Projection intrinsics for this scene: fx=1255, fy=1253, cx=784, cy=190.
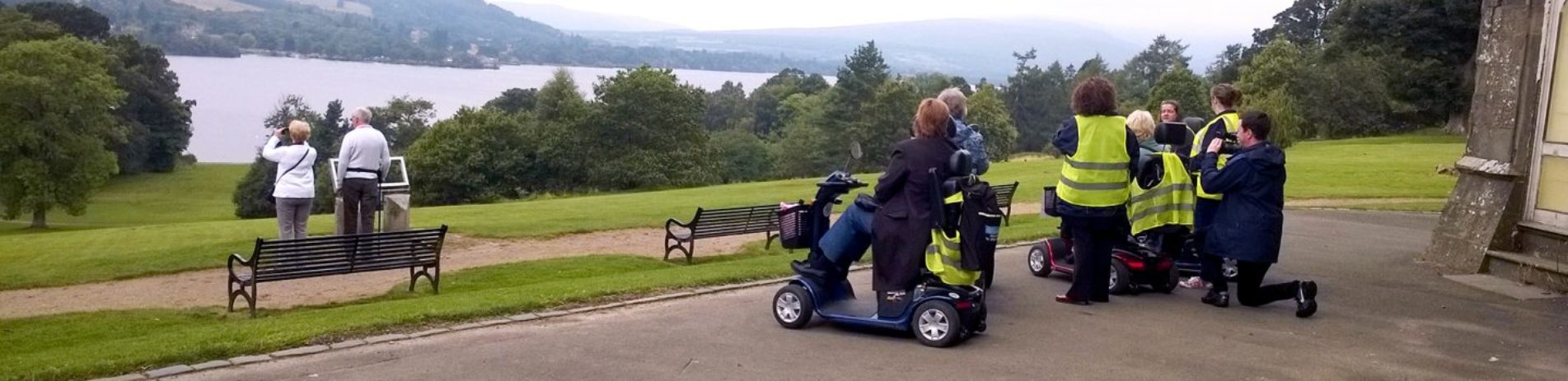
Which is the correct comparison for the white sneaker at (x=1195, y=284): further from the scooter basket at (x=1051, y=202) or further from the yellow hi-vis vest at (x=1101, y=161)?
the yellow hi-vis vest at (x=1101, y=161)

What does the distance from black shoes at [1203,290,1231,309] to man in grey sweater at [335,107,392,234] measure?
26.6 ft

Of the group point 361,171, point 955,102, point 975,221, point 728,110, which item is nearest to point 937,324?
point 975,221

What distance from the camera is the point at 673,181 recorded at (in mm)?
60750

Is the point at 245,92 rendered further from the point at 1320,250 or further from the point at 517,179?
the point at 1320,250

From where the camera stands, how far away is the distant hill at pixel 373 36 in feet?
398

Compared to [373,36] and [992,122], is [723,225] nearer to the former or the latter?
[992,122]

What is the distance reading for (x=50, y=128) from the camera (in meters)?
45.6

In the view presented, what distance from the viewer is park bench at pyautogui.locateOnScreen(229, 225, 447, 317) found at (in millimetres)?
10172

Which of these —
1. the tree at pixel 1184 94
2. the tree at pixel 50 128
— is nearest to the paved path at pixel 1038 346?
the tree at pixel 50 128

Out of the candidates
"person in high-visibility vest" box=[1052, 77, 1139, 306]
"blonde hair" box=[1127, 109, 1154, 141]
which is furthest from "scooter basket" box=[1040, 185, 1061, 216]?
"blonde hair" box=[1127, 109, 1154, 141]

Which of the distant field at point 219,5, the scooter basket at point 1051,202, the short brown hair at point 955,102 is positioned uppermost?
the distant field at point 219,5

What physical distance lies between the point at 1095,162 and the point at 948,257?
1636 mm

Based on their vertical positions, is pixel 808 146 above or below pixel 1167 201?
below

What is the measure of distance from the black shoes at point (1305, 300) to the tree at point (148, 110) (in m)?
63.8
